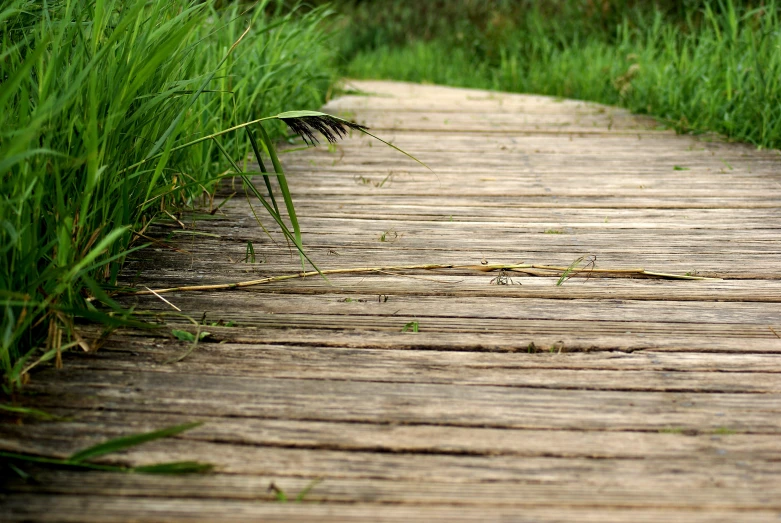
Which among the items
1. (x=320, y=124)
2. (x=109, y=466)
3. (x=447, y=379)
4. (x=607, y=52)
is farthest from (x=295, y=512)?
(x=607, y=52)

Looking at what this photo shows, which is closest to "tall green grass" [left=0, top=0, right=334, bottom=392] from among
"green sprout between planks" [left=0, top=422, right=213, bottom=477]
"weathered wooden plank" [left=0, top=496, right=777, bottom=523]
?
"green sprout between planks" [left=0, top=422, right=213, bottom=477]

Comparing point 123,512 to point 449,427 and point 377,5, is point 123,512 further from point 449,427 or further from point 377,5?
point 377,5

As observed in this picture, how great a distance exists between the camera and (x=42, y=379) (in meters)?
1.40

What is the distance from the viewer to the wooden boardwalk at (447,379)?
3.66 ft

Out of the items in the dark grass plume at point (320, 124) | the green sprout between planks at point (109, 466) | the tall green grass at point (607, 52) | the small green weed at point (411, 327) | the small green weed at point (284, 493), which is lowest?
the tall green grass at point (607, 52)

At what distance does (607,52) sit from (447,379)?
5.34 m

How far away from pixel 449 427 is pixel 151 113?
4.05 feet

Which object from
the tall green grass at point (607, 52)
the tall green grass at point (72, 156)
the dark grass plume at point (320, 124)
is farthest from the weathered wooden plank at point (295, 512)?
the tall green grass at point (607, 52)

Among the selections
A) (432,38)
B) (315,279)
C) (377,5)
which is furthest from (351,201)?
(377,5)

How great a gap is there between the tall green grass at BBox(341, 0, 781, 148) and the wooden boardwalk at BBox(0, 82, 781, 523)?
5.02 feet

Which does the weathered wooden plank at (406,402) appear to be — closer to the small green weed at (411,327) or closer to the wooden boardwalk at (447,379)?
the wooden boardwalk at (447,379)

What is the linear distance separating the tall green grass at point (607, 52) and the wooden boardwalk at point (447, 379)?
153 cm

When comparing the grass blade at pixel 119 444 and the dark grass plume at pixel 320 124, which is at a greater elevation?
the dark grass plume at pixel 320 124

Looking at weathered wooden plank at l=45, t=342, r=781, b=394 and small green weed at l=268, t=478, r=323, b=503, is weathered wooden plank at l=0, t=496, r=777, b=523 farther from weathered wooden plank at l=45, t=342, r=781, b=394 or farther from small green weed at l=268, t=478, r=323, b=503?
weathered wooden plank at l=45, t=342, r=781, b=394
